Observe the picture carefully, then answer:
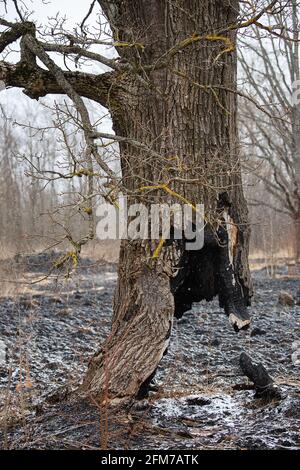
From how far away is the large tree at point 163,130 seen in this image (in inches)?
206

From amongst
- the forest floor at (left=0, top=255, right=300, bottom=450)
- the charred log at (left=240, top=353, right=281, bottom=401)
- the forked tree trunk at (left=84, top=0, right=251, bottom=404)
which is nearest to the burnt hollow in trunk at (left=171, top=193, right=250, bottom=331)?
the forked tree trunk at (left=84, top=0, right=251, bottom=404)

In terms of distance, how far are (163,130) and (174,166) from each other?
450mm

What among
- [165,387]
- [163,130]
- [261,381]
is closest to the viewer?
[261,381]

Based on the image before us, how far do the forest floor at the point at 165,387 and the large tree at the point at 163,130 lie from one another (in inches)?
18.8

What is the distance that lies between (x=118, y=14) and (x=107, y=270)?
13.1 meters

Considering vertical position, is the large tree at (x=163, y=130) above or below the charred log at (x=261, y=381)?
above

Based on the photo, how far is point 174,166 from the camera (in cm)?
508

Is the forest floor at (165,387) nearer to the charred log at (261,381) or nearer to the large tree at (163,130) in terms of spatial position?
the charred log at (261,381)

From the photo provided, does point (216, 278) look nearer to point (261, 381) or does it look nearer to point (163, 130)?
point (261, 381)

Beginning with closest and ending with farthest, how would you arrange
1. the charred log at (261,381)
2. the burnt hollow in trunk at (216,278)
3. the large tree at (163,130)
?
1. the charred log at (261,381)
2. the large tree at (163,130)
3. the burnt hollow in trunk at (216,278)

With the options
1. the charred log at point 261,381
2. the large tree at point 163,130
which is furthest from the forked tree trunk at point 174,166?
the charred log at point 261,381

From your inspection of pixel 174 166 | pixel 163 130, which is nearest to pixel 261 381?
pixel 174 166

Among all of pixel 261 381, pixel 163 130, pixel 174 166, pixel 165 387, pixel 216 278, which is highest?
pixel 163 130
